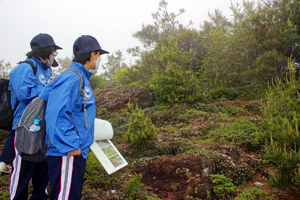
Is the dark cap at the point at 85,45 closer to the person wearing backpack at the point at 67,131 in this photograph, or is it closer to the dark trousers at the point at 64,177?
the person wearing backpack at the point at 67,131

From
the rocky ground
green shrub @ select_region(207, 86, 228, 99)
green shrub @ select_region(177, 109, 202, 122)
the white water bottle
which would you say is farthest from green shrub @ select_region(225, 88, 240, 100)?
the white water bottle

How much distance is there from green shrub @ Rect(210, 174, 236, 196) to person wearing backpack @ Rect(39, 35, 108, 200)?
246cm

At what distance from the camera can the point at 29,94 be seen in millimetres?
2584

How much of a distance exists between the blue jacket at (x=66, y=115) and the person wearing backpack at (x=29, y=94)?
725 mm

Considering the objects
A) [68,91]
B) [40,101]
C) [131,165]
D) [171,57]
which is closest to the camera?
[68,91]

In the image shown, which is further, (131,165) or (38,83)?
(131,165)

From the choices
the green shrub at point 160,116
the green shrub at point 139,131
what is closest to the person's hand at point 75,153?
the green shrub at point 139,131

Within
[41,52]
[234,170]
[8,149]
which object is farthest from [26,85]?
[234,170]

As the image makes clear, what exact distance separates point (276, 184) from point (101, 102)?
7.96 metres

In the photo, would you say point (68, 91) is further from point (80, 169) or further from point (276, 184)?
point (276, 184)

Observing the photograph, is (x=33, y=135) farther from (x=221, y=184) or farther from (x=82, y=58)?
(x=221, y=184)

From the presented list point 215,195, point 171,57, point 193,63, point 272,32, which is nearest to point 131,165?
point 215,195

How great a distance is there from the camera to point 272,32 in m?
7.83

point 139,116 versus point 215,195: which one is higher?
point 139,116
